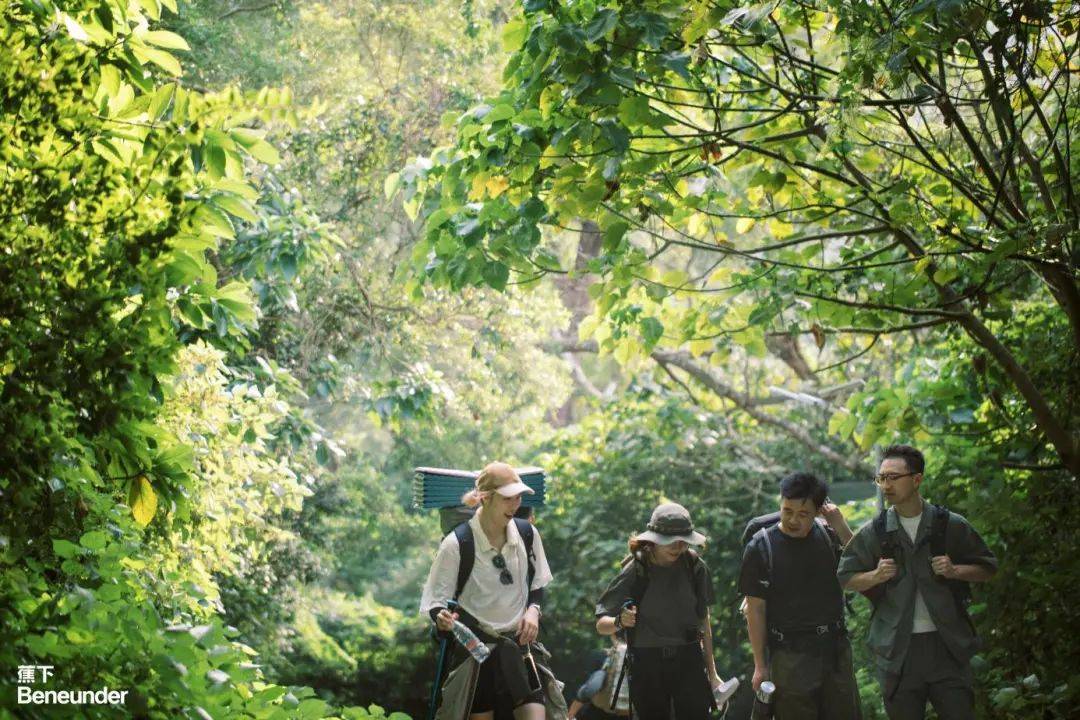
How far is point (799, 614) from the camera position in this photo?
7078mm

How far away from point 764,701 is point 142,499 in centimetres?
399

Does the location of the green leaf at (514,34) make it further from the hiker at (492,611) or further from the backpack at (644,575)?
the backpack at (644,575)

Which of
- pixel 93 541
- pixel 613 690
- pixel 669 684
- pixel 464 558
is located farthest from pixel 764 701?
pixel 93 541

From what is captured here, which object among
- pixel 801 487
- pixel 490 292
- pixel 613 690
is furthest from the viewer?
pixel 490 292

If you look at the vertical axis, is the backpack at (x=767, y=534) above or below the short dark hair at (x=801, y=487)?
below

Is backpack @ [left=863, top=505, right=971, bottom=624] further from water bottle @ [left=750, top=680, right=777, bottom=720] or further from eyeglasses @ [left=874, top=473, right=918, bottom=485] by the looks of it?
water bottle @ [left=750, top=680, right=777, bottom=720]

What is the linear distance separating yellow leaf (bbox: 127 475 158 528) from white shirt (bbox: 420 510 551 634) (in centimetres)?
268

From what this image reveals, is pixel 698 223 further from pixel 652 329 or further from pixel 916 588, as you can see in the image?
pixel 916 588

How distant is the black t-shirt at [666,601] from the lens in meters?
7.45

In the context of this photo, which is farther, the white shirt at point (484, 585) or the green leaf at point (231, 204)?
the white shirt at point (484, 585)

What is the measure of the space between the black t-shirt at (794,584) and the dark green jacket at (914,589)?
332mm

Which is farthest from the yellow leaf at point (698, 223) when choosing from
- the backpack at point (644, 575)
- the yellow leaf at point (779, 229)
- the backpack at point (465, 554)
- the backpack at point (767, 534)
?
the backpack at point (465, 554)

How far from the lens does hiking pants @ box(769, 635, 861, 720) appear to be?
23.0 ft

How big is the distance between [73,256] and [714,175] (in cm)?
355
